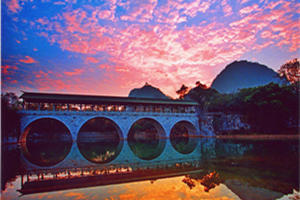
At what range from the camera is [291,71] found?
1086 inches

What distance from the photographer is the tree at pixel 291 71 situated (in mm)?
26922

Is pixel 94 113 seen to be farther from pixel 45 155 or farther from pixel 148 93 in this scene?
pixel 148 93

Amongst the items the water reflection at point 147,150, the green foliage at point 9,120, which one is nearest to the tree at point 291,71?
the water reflection at point 147,150

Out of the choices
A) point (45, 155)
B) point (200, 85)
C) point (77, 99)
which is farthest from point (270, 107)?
point (45, 155)

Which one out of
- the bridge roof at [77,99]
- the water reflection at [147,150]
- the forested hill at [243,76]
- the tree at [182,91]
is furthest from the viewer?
the forested hill at [243,76]

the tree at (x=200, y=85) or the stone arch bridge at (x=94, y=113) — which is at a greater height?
the tree at (x=200, y=85)

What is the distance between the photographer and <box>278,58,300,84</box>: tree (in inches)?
1060

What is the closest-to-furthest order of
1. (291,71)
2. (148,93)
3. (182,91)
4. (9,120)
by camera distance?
1. (9,120)
2. (291,71)
3. (182,91)
4. (148,93)

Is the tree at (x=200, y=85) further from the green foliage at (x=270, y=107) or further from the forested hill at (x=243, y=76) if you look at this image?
the forested hill at (x=243, y=76)

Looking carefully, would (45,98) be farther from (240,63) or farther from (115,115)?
(240,63)

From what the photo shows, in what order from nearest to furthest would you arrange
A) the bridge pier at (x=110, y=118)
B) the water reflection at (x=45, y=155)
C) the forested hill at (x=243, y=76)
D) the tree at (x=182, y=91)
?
the water reflection at (x=45, y=155)
the bridge pier at (x=110, y=118)
the tree at (x=182, y=91)
the forested hill at (x=243, y=76)

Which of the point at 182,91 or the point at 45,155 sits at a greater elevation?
the point at 182,91

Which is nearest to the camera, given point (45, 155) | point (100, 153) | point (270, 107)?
point (45, 155)

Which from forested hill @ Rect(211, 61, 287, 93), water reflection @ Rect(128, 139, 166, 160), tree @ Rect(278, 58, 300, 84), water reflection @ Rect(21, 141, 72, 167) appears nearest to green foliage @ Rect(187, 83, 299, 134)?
tree @ Rect(278, 58, 300, 84)
